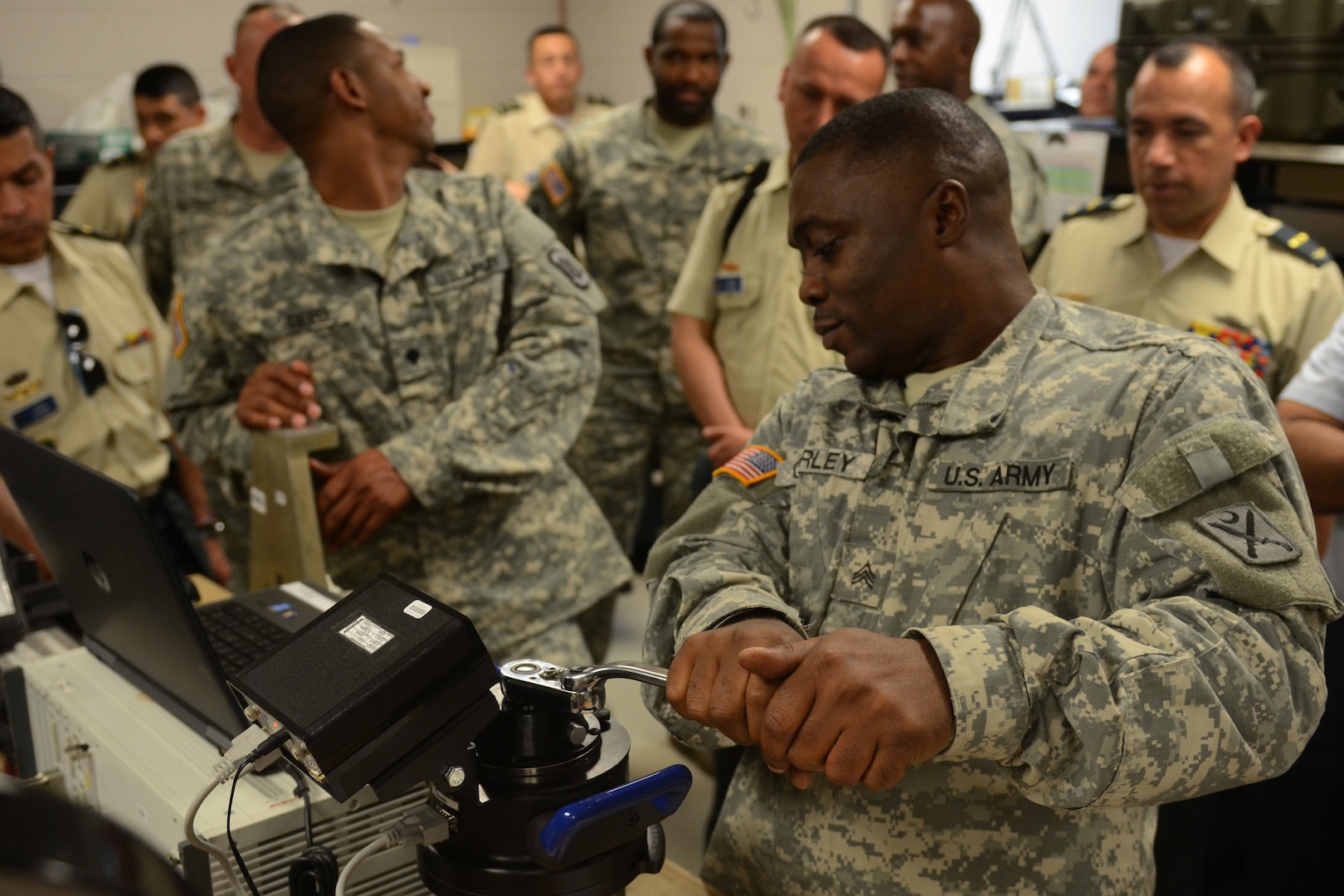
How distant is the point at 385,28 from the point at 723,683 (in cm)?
612

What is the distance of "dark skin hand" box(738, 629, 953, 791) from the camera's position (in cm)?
88

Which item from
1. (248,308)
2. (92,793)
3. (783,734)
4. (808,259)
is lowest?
(92,793)

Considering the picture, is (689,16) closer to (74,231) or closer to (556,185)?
(556,185)

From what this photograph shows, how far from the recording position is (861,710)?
2.89 feet

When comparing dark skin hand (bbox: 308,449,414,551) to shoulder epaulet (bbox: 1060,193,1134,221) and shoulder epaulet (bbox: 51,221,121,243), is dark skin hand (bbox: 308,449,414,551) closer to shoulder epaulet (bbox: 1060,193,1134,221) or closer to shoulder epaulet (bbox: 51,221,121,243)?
shoulder epaulet (bbox: 51,221,121,243)

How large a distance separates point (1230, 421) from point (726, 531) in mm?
493

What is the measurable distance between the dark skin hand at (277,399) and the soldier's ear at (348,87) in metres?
0.44

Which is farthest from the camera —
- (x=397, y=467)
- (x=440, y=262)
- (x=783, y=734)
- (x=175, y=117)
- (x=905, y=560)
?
(x=175, y=117)

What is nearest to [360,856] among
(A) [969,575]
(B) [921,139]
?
(A) [969,575]

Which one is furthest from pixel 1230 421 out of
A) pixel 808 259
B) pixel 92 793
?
pixel 92 793

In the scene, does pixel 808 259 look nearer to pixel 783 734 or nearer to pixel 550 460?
pixel 783 734

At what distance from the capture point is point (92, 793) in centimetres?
122

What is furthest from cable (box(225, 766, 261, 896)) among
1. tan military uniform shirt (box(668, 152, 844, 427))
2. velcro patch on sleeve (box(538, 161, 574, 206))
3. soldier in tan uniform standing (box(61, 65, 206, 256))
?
soldier in tan uniform standing (box(61, 65, 206, 256))

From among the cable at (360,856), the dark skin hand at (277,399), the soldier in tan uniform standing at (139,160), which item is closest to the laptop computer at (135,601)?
the cable at (360,856)
